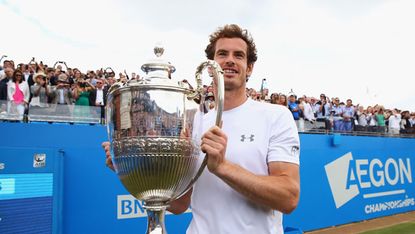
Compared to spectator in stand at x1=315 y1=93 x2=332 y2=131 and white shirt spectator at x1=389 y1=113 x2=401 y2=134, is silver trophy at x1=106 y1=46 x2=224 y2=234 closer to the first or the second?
spectator in stand at x1=315 y1=93 x2=332 y2=131

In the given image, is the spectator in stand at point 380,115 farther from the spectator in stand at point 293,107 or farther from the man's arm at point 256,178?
the man's arm at point 256,178

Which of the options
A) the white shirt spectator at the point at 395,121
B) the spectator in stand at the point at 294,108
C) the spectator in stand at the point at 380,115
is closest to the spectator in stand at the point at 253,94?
the spectator in stand at the point at 294,108

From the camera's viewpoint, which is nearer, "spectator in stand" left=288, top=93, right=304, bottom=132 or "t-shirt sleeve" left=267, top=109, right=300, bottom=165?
"t-shirt sleeve" left=267, top=109, right=300, bottom=165

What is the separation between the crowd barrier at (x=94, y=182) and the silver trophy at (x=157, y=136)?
11.3ft

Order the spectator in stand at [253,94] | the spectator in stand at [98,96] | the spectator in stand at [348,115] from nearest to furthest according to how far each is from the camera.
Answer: the spectator in stand at [98,96], the spectator in stand at [253,94], the spectator in stand at [348,115]

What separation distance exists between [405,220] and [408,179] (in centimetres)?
173

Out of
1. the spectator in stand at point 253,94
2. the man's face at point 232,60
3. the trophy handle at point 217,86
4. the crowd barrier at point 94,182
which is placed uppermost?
the spectator in stand at point 253,94

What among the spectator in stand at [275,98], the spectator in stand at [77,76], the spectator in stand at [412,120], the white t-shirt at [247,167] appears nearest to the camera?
the white t-shirt at [247,167]

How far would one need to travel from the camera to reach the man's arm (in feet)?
3.77

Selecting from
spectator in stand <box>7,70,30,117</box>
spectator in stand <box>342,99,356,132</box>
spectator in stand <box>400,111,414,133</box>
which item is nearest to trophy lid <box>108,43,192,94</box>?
spectator in stand <box>7,70,30,117</box>

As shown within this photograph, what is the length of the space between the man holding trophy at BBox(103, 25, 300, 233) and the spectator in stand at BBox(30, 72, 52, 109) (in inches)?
168

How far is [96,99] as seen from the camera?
20.2 ft

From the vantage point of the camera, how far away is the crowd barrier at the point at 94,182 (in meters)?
4.30

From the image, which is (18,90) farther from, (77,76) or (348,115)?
(348,115)
